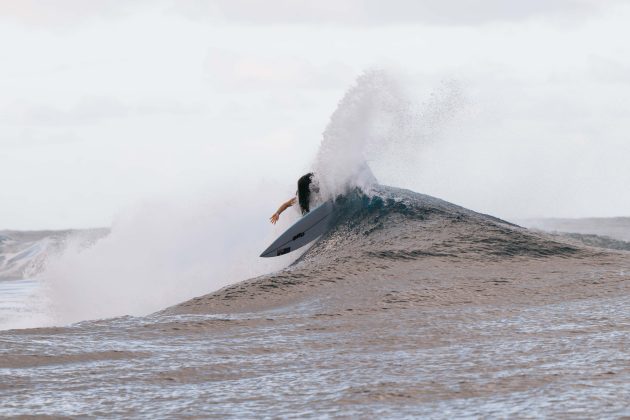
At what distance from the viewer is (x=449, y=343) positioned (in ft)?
20.5

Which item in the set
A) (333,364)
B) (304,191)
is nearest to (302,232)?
(304,191)

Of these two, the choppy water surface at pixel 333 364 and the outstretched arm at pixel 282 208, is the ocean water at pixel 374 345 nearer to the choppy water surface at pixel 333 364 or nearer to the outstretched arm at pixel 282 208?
the choppy water surface at pixel 333 364

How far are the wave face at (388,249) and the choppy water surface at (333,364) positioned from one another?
1119mm

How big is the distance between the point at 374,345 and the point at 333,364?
683 mm

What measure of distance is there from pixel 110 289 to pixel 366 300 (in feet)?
32.0

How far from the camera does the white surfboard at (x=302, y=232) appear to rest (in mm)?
13719

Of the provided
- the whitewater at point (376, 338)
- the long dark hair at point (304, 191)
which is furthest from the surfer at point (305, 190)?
the whitewater at point (376, 338)

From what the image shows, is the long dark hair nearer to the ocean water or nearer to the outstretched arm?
the outstretched arm

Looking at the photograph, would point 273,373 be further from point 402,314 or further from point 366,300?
point 366,300

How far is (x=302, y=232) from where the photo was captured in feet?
45.0

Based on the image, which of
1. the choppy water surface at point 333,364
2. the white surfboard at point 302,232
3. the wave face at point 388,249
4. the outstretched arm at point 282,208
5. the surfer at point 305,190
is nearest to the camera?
the choppy water surface at point 333,364

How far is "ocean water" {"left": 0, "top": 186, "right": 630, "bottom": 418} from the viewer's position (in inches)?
185

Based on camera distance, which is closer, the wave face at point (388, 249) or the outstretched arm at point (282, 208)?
the wave face at point (388, 249)

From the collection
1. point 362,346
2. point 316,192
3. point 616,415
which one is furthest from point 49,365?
point 316,192
